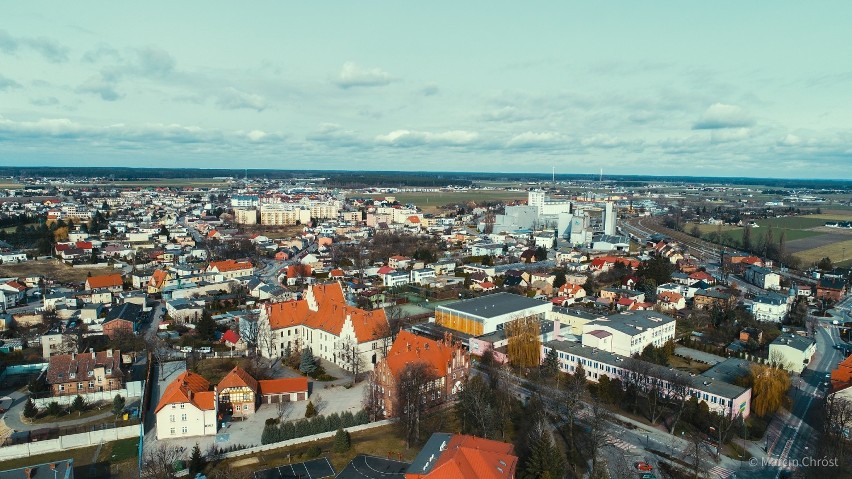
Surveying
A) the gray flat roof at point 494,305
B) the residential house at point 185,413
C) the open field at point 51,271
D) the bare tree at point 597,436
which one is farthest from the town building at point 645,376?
the open field at point 51,271

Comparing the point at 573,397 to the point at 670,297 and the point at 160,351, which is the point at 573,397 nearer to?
the point at 160,351

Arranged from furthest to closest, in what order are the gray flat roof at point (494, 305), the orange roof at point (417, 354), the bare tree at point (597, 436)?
the gray flat roof at point (494, 305)
the orange roof at point (417, 354)
the bare tree at point (597, 436)

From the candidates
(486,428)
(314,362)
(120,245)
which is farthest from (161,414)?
(120,245)

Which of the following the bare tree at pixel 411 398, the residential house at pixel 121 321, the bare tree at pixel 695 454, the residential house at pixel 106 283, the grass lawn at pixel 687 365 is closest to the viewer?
the bare tree at pixel 695 454

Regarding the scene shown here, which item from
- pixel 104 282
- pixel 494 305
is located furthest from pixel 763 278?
pixel 104 282

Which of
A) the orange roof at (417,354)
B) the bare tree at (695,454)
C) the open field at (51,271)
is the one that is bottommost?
the bare tree at (695,454)

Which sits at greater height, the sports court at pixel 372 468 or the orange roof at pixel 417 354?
the orange roof at pixel 417 354

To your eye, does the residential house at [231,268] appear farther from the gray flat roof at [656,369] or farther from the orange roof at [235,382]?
the gray flat roof at [656,369]
